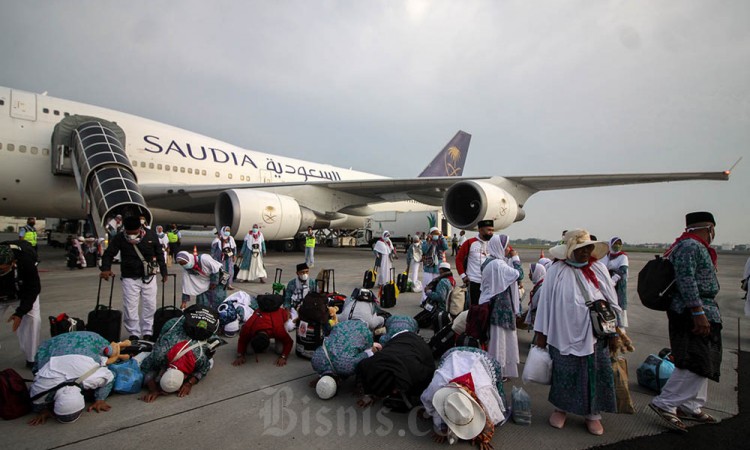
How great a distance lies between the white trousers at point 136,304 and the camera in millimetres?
4035

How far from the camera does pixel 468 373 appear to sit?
90.5 inches

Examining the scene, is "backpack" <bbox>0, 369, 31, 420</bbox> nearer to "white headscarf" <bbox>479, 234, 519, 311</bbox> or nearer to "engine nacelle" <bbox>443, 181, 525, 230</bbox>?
"white headscarf" <bbox>479, 234, 519, 311</bbox>

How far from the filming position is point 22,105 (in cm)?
972

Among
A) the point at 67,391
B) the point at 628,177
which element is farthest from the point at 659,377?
the point at 628,177

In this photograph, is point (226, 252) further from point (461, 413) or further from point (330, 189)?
point (330, 189)

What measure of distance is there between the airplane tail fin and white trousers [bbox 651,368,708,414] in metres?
20.7

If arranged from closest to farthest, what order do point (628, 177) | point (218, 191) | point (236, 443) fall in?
1. point (236, 443)
2. point (628, 177)
3. point (218, 191)

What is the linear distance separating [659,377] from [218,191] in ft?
39.7

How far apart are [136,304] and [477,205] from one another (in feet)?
31.4

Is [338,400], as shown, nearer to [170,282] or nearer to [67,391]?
[67,391]

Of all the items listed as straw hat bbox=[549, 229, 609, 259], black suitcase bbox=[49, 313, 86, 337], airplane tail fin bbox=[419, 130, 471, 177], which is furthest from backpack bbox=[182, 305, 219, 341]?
airplane tail fin bbox=[419, 130, 471, 177]

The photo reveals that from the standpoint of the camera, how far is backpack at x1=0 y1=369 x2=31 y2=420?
2.38 m

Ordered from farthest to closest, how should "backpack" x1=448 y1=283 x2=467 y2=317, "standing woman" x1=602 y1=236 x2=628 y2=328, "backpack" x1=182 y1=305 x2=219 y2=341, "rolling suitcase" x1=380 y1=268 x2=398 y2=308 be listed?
"rolling suitcase" x1=380 y1=268 x2=398 y2=308 → "standing woman" x1=602 y1=236 x2=628 y2=328 → "backpack" x1=448 y1=283 x2=467 y2=317 → "backpack" x1=182 y1=305 x2=219 y2=341

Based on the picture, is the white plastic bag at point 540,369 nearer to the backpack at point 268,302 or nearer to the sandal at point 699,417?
the sandal at point 699,417
